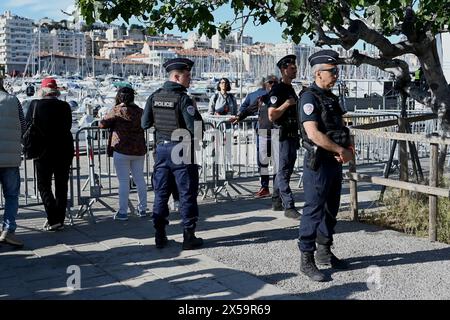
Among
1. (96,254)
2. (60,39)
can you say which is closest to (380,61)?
(96,254)

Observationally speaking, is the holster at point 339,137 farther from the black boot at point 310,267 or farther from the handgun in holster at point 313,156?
the black boot at point 310,267

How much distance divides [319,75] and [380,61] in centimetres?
243

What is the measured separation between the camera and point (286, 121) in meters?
7.89

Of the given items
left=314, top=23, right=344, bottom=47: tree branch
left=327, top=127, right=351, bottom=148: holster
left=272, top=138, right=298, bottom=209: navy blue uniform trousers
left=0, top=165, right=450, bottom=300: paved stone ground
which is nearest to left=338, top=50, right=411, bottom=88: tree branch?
left=314, top=23, right=344, bottom=47: tree branch

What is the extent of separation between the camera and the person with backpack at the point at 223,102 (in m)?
12.0

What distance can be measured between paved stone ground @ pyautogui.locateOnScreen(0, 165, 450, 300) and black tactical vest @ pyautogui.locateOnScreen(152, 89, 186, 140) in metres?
1.37

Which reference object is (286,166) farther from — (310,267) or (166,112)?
(310,267)

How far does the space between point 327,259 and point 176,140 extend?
2.05 meters

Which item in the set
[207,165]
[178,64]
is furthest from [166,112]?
[207,165]

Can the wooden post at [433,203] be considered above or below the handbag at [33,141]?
below

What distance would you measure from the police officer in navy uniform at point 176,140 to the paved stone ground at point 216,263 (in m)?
0.46

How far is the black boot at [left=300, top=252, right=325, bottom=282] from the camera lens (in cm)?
547

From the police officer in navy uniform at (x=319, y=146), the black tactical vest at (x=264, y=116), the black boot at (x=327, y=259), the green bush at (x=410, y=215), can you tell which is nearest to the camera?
the police officer in navy uniform at (x=319, y=146)

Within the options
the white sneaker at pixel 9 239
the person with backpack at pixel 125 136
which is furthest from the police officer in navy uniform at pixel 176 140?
the white sneaker at pixel 9 239
